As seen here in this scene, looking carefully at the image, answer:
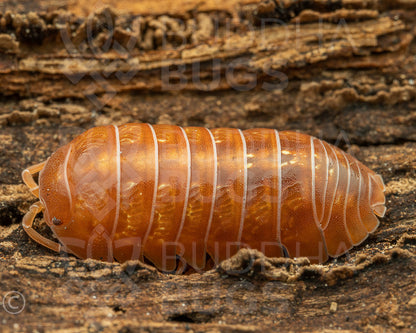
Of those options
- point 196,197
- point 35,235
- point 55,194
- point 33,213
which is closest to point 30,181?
point 33,213

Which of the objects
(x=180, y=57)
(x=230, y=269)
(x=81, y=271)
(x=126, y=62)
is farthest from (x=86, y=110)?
(x=230, y=269)

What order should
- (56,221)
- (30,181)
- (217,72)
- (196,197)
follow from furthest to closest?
(217,72), (30,181), (196,197), (56,221)

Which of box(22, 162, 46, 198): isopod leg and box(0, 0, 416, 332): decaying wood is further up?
box(0, 0, 416, 332): decaying wood

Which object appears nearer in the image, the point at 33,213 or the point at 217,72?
the point at 33,213

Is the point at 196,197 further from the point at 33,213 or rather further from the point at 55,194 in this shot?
the point at 33,213

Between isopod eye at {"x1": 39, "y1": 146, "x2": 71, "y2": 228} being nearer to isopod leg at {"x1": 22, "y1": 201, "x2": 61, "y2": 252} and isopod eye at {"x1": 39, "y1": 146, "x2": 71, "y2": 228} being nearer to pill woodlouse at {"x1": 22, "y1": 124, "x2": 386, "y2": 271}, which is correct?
pill woodlouse at {"x1": 22, "y1": 124, "x2": 386, "y2": 271}

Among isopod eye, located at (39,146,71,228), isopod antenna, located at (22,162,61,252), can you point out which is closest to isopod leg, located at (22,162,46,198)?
isopod antenna, located at (22,162,61,252)

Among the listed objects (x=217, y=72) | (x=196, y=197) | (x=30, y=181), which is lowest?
(x=196, y=197)

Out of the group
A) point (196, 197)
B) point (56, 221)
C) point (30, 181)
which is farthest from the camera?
point (30, 181)
